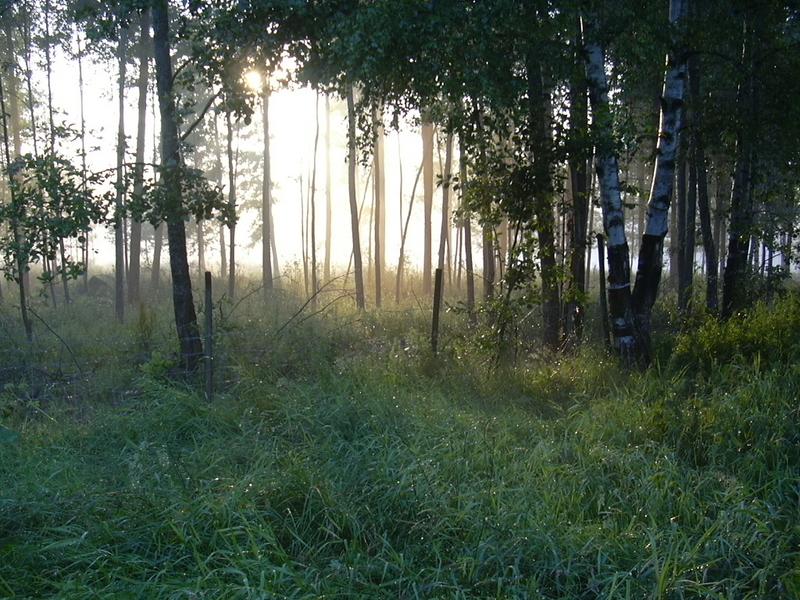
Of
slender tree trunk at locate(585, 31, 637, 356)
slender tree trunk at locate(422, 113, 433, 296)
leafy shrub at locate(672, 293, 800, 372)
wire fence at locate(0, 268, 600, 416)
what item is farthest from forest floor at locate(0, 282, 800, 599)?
slender tree trunk at locate(422, 113, 433, 296)

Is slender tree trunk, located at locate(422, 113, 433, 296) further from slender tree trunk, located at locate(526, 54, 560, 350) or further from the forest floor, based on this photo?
the forest floor

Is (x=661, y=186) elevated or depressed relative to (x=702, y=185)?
depressed

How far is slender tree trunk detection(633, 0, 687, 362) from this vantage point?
8664 mm

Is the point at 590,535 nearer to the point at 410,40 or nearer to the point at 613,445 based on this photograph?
the point at 613,445

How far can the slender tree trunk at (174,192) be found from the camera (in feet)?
30.9

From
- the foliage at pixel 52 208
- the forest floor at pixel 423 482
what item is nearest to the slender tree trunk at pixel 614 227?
the forest floor at pixel 423 482

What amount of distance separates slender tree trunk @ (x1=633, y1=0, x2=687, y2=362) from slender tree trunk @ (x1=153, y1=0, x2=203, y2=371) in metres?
5.77

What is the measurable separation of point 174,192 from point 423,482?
592cm

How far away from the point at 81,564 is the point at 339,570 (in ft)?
5.10

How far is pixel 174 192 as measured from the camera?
938 centimetres

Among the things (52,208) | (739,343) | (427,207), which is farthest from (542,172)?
(427,207)

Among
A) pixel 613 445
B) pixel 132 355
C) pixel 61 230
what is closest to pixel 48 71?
pixel 132 355

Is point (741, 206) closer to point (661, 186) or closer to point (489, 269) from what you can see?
point (661, 186)

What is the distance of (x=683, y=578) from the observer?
155 inches
